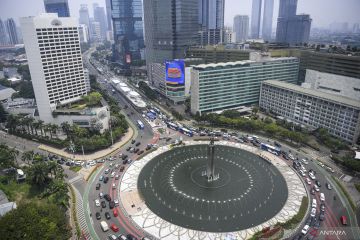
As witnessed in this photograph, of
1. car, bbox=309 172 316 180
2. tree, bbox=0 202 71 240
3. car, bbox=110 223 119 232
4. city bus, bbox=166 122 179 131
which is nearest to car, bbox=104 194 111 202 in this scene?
car, bbox=110 223 119 232

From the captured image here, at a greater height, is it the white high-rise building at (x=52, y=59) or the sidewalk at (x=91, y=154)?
the white high-rise building at (x=52, y=59)

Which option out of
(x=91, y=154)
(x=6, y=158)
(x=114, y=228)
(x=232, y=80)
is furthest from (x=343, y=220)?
(x=6, y=158)

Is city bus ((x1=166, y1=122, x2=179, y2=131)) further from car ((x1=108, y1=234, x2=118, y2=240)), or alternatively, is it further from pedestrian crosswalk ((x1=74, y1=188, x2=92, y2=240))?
car ((x1=108, y1=234, x2=118, y2=240))

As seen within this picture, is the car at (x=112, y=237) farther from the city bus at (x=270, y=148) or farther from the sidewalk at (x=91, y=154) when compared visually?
the city bus at (x=270, y=148)

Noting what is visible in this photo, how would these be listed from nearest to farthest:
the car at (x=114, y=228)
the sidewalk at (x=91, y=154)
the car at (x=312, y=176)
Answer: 1. the car at (x=114, y=228)
2. the car at (x=312, y=176)
3. the sidewalk at (x=91, y=154)

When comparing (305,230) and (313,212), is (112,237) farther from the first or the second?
(313,212)

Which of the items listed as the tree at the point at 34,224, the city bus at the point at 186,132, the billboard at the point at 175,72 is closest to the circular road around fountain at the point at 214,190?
the city bus at the point at 186,132
